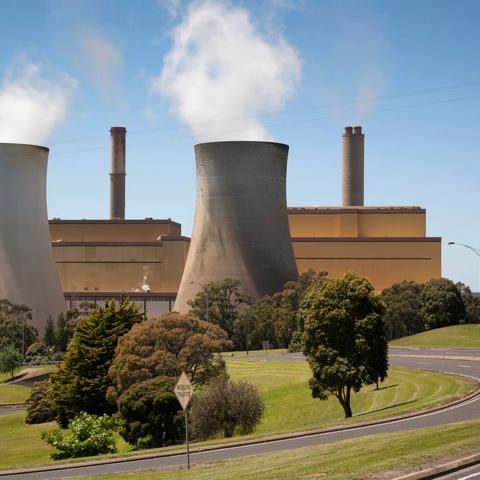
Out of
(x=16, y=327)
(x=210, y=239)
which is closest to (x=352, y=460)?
(x=16, y=327)

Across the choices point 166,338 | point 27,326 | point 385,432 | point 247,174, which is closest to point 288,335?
point 247,174

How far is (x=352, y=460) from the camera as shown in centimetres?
1552

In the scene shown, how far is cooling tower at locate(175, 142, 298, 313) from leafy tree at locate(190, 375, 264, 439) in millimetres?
48828

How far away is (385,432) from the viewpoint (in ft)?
68.4

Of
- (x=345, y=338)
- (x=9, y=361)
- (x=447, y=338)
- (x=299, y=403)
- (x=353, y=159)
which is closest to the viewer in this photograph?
(x=345, y=338)

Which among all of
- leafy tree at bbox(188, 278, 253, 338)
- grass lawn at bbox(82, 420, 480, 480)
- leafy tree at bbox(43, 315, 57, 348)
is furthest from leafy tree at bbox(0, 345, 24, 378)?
grass lawn at bbox(82, 420, 480, 480)

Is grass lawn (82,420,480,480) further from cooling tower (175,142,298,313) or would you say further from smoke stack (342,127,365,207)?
smoke stack (342,127,365,207)

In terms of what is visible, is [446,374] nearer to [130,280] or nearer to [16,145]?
[16,145]

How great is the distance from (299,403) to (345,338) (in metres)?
6.82

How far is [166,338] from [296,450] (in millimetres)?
20705

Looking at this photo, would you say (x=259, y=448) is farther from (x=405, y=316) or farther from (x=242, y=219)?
(x=242, y=219)

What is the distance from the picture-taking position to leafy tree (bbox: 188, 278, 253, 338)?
→ 79938 millimetres

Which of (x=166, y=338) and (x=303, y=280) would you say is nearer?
(x=166, y=338)

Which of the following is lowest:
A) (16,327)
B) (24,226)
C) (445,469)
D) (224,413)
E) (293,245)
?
(224,413)
